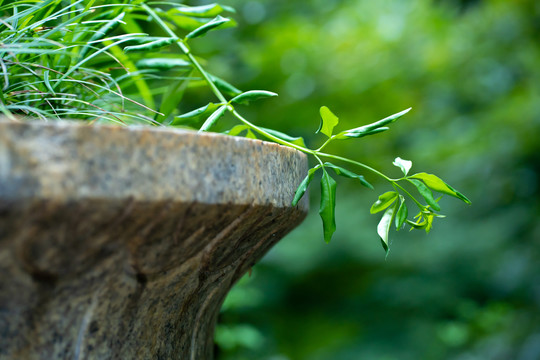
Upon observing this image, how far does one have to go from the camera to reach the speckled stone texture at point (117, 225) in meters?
0.27

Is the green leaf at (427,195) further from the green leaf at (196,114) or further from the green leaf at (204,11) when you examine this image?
the green leaf at (204,11)

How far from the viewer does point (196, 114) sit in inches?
19.6

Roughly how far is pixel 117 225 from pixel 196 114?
22 centimetres

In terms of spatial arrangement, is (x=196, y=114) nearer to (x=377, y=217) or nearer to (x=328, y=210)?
(x=328, y=210)

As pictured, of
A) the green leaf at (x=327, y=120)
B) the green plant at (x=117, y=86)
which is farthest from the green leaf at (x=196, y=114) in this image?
the green leaf at (x=327, y=120)

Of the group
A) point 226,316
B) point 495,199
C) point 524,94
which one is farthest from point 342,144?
point 226,316

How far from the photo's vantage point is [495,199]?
6.89 ft

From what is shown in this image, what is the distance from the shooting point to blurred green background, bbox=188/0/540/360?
6.17ft

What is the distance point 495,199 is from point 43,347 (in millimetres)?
2078

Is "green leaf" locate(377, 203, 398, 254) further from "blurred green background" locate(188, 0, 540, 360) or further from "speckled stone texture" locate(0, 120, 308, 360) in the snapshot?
"blurred green background" locate(188, 0, 540, 360)

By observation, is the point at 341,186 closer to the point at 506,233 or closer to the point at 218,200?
the point at 506,233

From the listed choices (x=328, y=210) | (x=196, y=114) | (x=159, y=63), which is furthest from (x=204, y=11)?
(x=328, y=210)

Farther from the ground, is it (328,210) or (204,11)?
(204,11)

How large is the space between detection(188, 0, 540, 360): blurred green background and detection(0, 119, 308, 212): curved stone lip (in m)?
1.36
